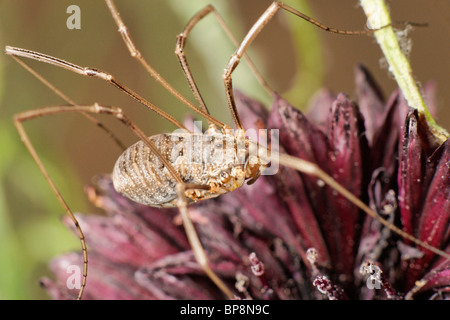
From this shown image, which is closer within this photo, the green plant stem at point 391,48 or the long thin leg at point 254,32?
the green plant stem at point 391,48

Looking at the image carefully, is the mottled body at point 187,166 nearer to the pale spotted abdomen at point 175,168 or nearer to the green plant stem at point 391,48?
the pale spotted abdomen at point 175,168

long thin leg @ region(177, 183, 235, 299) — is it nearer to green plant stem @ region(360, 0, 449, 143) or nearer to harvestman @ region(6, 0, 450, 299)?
harvestman @ region(6, 0, 450, 299)

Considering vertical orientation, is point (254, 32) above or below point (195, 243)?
above

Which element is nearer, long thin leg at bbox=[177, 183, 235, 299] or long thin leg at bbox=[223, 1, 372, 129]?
long thin leg at bbox=[177, 183, 235, 299]

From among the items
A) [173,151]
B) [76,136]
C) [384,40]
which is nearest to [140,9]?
[76,136]

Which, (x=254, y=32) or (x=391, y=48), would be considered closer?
(x=391, y=48)

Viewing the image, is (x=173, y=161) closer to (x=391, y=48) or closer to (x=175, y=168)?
(x=175, y=168)

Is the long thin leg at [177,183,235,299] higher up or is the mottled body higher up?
the mottled body

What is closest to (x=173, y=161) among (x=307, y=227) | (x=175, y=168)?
(x=175, y=168)

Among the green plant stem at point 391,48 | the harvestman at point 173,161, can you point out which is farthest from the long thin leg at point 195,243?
the green plant stem at point 391,48

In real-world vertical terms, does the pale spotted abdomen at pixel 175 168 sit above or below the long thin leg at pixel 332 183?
above

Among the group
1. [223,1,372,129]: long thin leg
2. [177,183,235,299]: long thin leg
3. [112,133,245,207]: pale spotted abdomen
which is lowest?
[177,183,235,299]: long thin leg

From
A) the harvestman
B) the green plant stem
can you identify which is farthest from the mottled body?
the green plant stem
